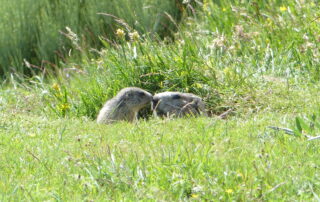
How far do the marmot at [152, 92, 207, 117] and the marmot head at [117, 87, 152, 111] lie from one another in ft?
0.48

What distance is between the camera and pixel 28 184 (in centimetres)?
457

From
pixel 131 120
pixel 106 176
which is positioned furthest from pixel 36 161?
pixel 131 120

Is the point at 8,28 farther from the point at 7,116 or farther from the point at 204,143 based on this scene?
the point at 204,143

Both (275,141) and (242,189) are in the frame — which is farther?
(275,141)

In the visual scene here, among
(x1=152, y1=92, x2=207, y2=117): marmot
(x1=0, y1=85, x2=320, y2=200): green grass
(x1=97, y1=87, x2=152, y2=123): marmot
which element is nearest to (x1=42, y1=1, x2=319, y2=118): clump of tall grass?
(x1=152, y1=92, x2=207, y2=117): marmot

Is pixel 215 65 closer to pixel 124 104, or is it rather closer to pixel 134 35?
pixel 134 35

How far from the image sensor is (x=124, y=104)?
7.37 meters

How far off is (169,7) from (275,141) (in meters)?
6.14

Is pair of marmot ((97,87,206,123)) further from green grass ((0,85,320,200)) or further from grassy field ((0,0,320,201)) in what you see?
green grass ((0,85,320,200))

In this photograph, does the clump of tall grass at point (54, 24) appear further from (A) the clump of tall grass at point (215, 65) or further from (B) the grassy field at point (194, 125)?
(A) the clump of tall grass at point (215, 65)

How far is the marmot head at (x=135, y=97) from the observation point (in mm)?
7254

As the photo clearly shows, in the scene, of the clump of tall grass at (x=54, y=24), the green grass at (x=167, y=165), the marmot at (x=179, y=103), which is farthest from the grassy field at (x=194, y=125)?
the clump of tall grass at (x=54, y=24)

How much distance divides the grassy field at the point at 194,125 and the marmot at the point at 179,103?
8.8 inches

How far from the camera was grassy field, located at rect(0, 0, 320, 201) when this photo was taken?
430 cm
